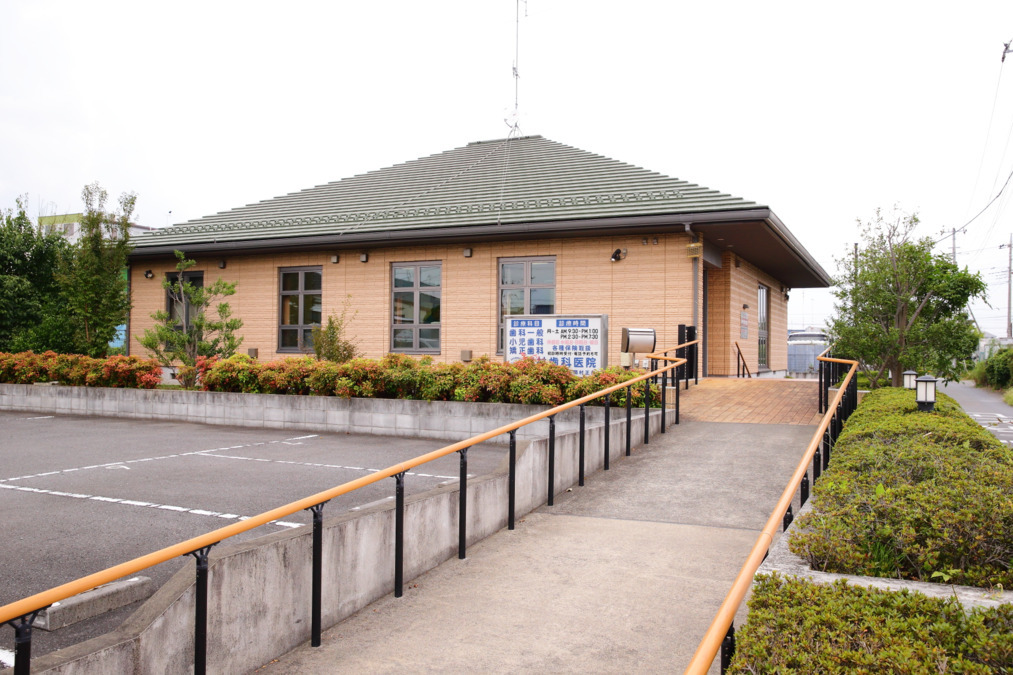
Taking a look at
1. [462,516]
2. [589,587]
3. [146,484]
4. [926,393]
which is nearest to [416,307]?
[146,484]

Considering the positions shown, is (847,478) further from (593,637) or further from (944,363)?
(944,363)

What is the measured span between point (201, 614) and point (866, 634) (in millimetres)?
2847

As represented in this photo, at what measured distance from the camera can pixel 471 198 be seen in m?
18.7

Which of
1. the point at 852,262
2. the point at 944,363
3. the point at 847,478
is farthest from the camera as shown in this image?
the point at 852,262

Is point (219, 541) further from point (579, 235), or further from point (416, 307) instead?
point (416, 307)

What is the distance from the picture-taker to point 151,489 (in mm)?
7738

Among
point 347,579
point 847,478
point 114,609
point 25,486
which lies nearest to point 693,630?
point 847,478

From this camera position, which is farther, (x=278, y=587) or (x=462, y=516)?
(x=462, y=516)

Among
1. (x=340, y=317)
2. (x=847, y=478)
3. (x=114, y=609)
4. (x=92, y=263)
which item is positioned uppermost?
(x=92, y=263)

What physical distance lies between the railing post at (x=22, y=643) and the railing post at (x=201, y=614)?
849 mm

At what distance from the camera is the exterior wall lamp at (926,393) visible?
354 inches

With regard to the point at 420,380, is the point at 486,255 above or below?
above

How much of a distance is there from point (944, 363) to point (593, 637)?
13561 millimetres

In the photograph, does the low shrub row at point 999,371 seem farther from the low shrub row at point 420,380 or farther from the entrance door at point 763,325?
the low shrub row at point 420,380
